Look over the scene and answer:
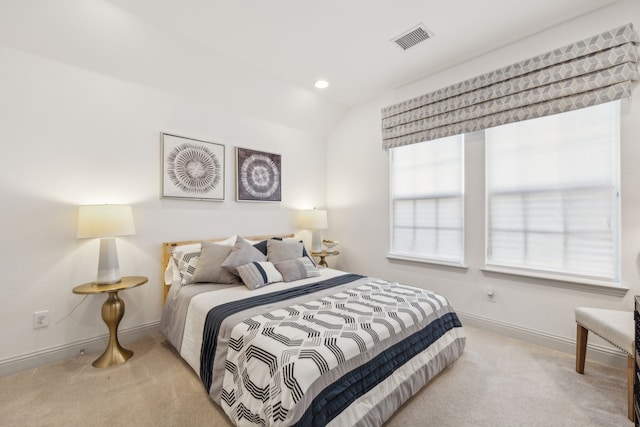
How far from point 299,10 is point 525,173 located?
2529 millimetres

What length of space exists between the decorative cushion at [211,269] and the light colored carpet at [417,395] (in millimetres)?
699

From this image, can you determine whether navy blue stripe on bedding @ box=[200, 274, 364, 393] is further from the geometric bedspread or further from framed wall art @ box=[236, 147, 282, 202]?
framed wall art @ box=[236, 147, 282, 202]

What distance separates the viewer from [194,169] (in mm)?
3033

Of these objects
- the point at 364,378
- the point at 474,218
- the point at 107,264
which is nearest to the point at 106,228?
the point at 107,264

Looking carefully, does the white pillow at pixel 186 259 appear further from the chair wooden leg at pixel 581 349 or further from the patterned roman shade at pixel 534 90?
the chair wooden leg at pixel 581 349

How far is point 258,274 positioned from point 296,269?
41 centimetres

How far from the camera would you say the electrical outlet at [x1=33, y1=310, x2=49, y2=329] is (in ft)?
7.23

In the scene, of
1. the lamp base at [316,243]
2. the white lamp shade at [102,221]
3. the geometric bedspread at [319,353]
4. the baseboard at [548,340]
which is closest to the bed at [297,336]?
the geometric bedspread at [319,353]

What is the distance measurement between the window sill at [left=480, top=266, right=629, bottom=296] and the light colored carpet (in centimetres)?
59

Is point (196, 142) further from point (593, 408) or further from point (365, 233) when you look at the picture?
point (593, 408)

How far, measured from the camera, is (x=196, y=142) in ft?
10.0

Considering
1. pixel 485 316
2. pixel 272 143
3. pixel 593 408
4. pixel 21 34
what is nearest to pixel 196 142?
pixel 272 143

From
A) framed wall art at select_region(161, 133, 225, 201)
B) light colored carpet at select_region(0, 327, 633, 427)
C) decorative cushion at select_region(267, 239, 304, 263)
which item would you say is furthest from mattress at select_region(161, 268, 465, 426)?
framed wall art at select_region(161, 133, 225, 201)

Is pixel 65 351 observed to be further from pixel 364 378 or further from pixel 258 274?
pixel 364 378
